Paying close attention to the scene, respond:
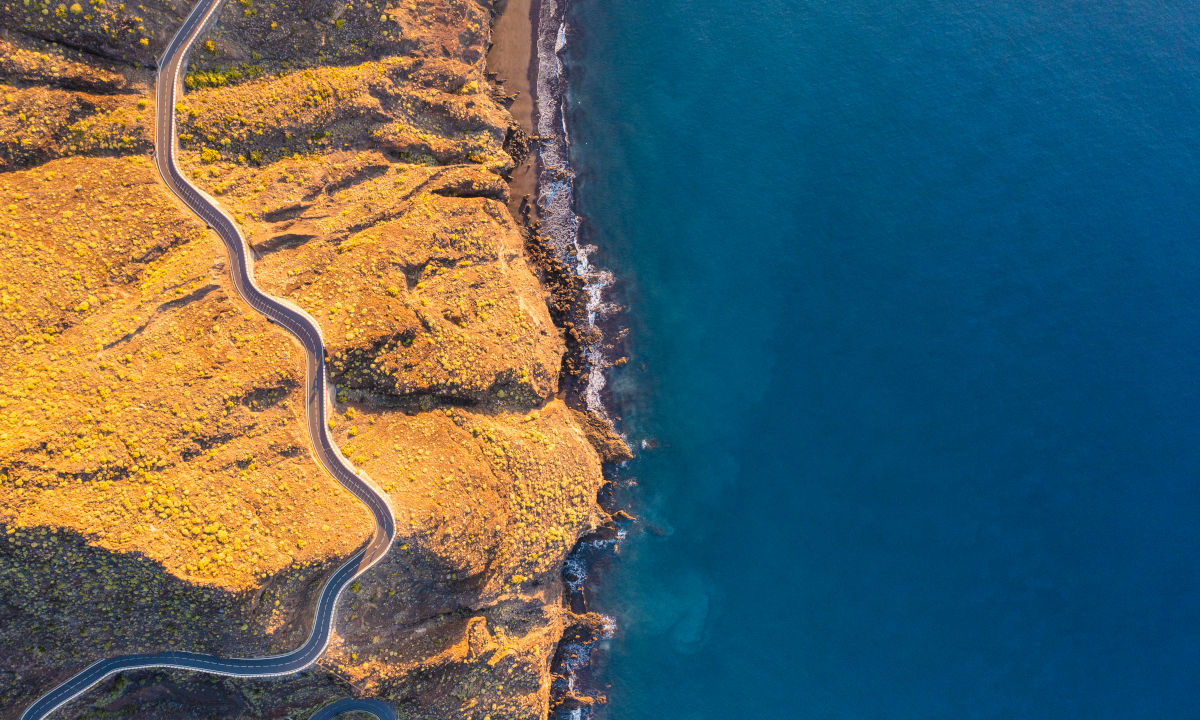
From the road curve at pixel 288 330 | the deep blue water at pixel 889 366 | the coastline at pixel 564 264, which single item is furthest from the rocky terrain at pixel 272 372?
the deep blue water at pixel 889 366

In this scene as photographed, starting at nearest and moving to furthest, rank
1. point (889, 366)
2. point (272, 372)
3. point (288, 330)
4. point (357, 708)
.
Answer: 1. point (272, 372)
2. point (288, 330)
3. point (357, 708)
4. point (889, 366)

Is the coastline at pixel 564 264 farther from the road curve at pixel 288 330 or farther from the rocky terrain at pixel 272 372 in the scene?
the road curve at pixel 288 330

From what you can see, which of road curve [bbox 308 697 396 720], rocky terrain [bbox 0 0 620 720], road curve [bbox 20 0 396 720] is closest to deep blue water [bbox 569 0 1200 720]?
rocky terrain [bbox 0 0 620 720]

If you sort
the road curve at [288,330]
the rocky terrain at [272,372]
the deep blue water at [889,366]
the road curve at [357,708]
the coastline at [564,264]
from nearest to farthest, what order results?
the rocky terrain at [272,372], the road curve at [288,330], the road curve at [357,708], the deep blue water at [889,366], the coastline at [564,264]

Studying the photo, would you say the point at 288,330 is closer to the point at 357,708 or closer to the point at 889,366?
the point at 357,708

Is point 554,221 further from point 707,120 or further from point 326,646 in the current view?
point 326,646

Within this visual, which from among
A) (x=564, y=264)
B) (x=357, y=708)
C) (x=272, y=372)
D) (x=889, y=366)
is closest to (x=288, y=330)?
(x=272, y=372)

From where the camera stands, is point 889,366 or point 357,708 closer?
point 357,708
